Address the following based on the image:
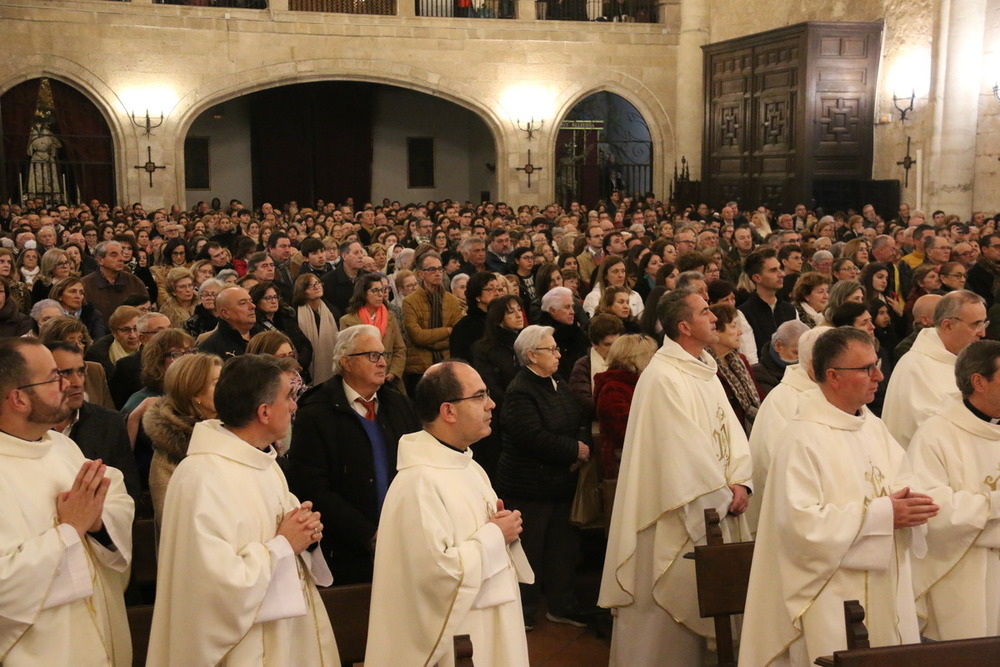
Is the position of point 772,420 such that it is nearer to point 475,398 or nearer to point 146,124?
point 475,398

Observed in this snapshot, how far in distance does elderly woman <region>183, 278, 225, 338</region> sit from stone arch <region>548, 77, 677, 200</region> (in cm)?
→ 1554

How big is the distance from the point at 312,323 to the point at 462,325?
40.4 inches

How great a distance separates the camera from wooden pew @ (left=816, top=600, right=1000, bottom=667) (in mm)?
3205

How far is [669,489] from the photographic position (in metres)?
4.55

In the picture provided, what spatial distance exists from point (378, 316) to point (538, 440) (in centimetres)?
234

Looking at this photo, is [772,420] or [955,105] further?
[955,105]

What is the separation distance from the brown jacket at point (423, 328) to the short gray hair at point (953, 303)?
134 inches

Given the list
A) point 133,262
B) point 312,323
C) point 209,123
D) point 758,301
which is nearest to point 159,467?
point 312,323

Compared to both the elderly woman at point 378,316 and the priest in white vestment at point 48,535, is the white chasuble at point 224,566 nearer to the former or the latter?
the priest in white vestment at point 48,535

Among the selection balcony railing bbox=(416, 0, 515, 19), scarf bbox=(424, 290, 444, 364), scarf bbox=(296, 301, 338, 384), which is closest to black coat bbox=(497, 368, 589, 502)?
scarf bbox=(296, 301, 338, 384)

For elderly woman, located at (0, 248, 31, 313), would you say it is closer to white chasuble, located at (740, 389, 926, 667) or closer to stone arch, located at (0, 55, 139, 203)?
white chasuble, located at (740, 389, 926, 667)

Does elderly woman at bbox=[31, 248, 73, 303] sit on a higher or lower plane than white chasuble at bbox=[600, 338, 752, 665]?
higher

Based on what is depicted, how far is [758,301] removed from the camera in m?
7.48

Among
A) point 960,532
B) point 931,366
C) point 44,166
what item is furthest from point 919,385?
point 44,166
